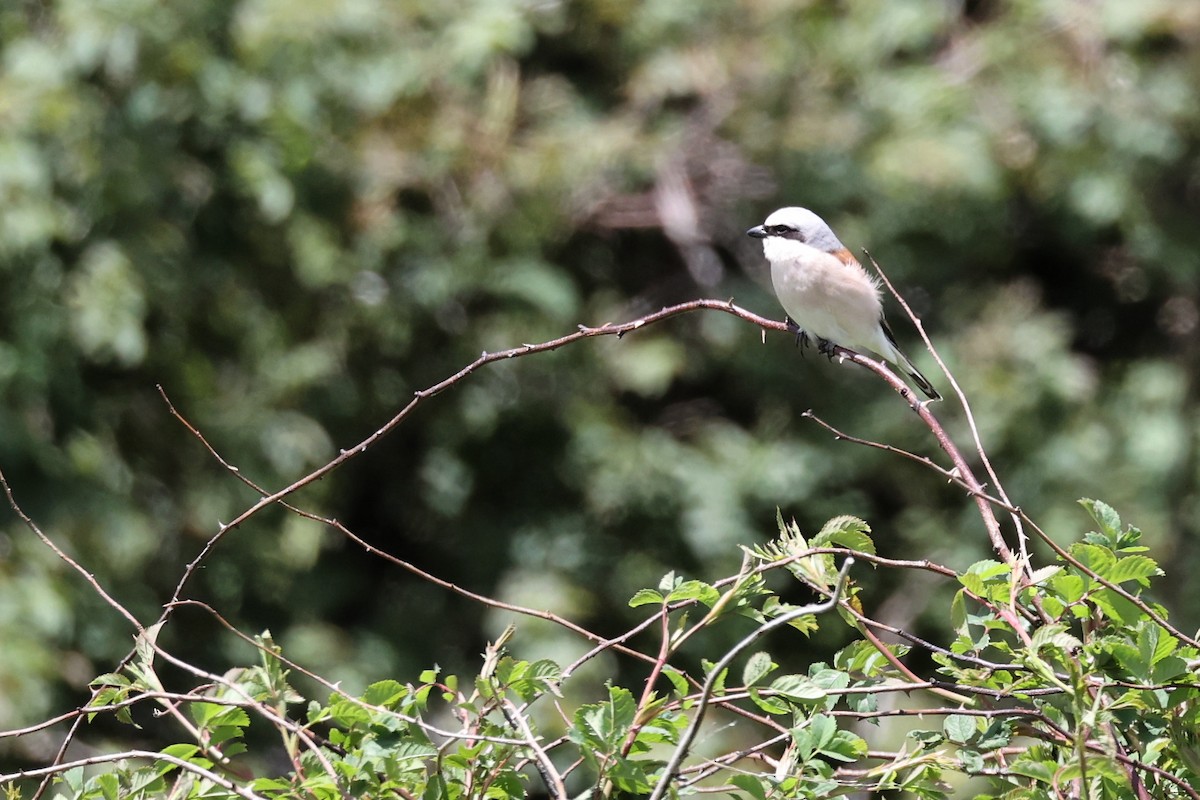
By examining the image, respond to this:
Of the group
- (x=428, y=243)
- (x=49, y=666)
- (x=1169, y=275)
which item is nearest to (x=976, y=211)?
(x=1169, y=275)

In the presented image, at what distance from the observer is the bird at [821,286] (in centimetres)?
416

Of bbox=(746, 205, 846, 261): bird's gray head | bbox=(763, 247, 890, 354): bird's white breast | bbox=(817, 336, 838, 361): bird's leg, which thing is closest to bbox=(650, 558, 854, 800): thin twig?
bbox=(817, 336, 838, 361): bird's leg

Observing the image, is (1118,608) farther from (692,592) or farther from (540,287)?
(540,287)

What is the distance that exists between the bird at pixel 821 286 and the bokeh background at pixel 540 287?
4.39ft

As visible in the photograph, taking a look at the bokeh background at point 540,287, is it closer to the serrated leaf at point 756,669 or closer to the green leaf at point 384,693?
the green leaf at point 384,693

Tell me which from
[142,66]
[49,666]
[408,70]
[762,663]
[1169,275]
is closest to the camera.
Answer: [762,663]

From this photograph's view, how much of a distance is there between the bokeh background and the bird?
1.34 metres

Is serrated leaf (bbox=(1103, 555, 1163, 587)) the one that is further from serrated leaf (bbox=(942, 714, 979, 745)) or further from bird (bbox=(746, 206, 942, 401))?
bird (bbox=(746, 206, 942, 401))

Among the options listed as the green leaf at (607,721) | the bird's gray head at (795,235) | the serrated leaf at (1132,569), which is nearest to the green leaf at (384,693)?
the green leaf at (607,721)

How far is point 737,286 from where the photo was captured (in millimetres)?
6070

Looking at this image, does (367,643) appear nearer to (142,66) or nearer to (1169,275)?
(142,66)

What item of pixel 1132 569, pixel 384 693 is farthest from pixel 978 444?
pixel 384 693

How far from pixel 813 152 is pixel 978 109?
33.5 inches

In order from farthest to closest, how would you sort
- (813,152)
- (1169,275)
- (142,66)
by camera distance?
(1169,275) → (813,152) → (142,66)
